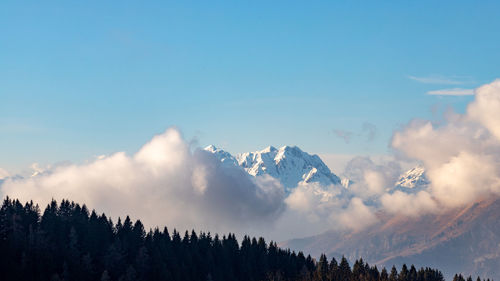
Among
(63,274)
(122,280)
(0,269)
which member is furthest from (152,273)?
(0,269)

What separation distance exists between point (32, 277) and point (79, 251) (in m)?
33.2

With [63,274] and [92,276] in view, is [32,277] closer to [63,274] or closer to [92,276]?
[63,274]

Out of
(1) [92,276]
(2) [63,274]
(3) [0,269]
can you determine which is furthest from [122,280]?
(3) [0,269]

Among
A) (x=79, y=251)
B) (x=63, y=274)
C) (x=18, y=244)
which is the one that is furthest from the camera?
(x=79, y=251)

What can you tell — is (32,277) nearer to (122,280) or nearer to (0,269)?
(0,269)

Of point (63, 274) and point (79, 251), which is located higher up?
point (79, 251)

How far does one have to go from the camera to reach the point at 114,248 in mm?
197000

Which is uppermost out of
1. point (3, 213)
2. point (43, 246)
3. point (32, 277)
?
point (3, 213)

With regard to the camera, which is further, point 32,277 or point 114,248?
point 114,248

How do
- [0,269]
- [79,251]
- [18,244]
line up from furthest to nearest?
1. [79,251]
2. [18,244]
3. [0,269]

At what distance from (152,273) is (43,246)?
35.8m

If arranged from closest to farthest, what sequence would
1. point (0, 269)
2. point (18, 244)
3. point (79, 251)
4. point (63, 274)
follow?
point (0, 269)
point (63, 274)
point (18, 244)
point (79, 251)

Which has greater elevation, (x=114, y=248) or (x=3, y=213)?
(x=3, y=213)

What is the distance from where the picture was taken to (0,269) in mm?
159000
